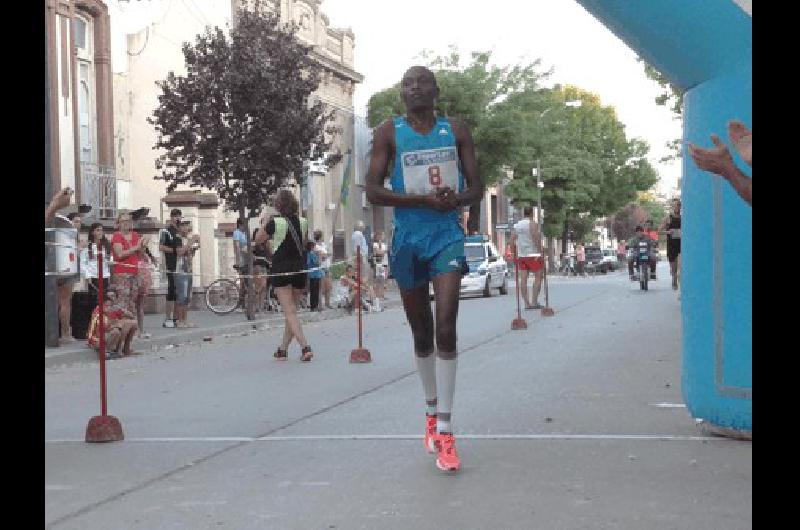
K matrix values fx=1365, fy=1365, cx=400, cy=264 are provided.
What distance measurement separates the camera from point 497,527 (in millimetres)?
5355

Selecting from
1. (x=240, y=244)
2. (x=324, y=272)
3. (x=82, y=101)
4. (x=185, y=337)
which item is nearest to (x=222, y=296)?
(x=240, y=244)

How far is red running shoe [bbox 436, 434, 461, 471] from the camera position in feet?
21.9

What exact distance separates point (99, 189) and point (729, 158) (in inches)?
993

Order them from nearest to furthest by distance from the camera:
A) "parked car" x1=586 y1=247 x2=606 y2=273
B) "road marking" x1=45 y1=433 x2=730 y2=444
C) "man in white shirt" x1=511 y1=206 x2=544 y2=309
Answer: "road marking" x1=45 y1=433 x2=730 y2=444, "man in white shirt" x1=511 y1=206 x2=544 y2=309, "parked car" x1=586 y1=247 x2=606 y2=273

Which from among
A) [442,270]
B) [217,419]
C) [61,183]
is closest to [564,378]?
[217,419]

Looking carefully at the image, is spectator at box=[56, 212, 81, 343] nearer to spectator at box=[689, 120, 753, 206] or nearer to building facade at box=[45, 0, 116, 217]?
building facade at box=[45, 0, 116, 217]

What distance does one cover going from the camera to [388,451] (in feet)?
24.3

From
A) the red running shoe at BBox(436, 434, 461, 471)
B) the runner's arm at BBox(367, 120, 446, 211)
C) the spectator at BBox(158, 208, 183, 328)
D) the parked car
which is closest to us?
the red running shoe at BBox(436, 434, 461, 471)

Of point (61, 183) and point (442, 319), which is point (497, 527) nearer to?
point (442, 319)

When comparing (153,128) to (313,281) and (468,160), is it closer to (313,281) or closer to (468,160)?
(313,281)

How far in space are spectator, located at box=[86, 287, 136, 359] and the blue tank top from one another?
9804 millimetres

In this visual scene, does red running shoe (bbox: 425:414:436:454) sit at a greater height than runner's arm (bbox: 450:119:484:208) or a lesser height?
lesser

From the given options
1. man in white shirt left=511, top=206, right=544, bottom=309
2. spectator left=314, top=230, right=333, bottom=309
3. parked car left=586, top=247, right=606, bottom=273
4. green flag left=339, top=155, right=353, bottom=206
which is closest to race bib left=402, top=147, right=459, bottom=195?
man in white shirt left=511, top=206, right=544, bottom=309

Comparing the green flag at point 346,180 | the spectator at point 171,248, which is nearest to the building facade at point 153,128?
the spectator at point 171,248
